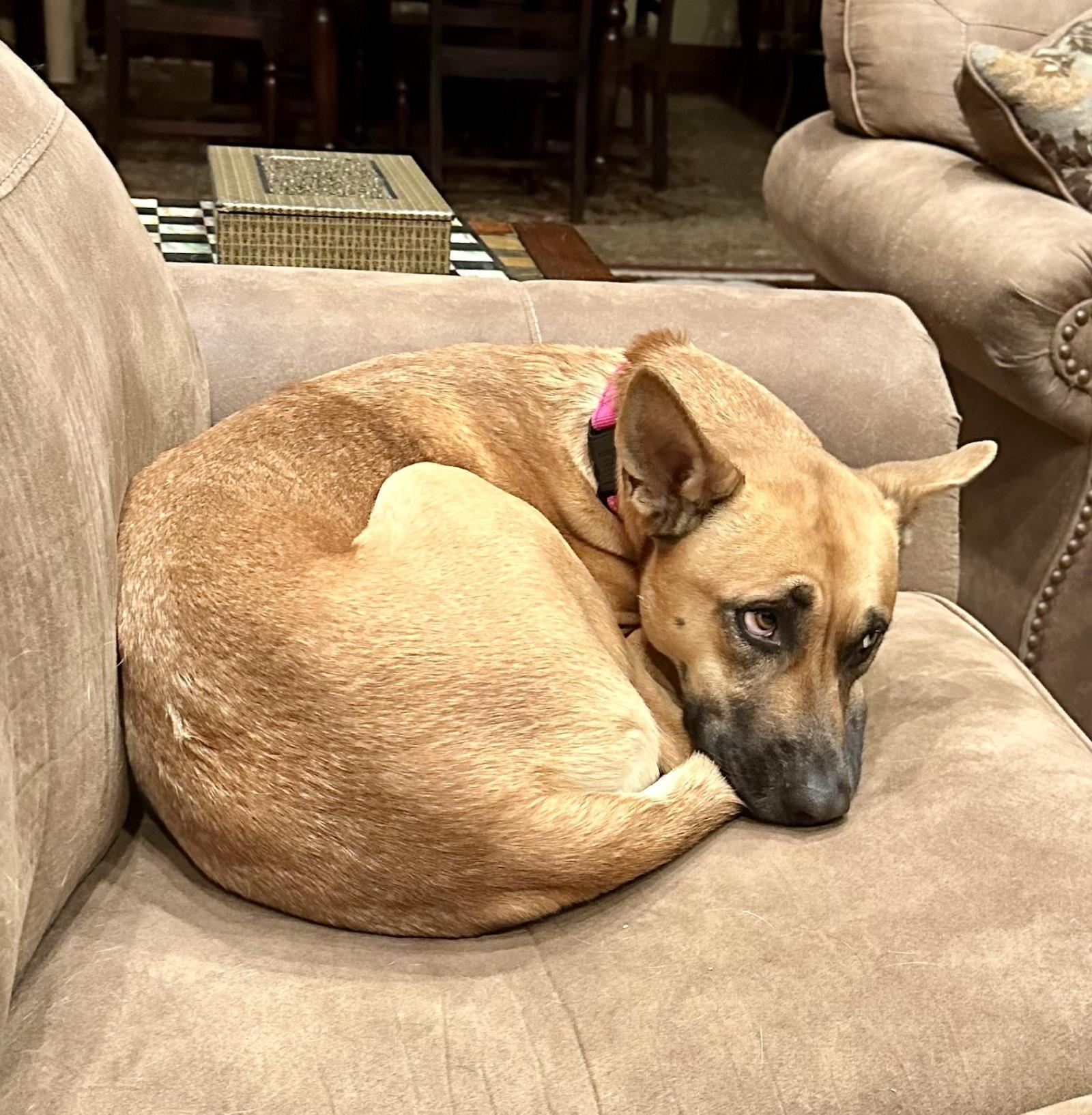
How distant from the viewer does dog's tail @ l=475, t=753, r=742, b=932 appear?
133 cm

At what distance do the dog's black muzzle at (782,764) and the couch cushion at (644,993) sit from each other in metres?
0.03

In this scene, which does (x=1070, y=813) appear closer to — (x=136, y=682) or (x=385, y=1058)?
(x=385, y=1058)

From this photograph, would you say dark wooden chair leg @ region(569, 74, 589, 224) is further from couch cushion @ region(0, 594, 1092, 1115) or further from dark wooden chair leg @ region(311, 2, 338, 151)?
couch cushion @ region(0, 594, 1092, 1115)

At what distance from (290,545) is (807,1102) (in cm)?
80

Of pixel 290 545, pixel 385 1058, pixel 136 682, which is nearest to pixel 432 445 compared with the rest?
pixel 290 545

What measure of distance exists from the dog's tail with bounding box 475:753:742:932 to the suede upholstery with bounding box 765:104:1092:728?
4.62ft

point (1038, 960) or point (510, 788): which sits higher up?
point (510, 788)

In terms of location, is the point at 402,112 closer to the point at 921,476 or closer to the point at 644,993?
the point at 921,476

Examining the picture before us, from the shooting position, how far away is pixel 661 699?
67.6 inches

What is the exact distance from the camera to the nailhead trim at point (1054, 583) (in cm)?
257

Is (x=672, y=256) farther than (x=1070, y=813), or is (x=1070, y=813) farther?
(x=672, y=256)

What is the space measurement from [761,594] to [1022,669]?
0.57 meters

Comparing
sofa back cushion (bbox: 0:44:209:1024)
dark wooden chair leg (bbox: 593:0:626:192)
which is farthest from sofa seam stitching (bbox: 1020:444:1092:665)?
dark wooden chair leg (bbox: 593:0:626:192)

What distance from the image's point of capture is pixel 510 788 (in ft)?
4.39
